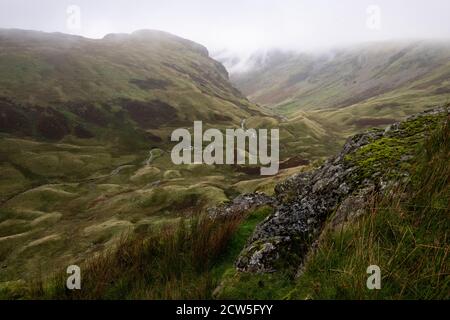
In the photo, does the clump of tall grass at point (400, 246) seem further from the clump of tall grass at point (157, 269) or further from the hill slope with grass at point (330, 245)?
the clump of tall grass at point (157, 269)

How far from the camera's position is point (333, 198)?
28.8 feet

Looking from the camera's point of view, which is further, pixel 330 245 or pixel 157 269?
pixel 157 269

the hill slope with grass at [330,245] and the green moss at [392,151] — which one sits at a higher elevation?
the green moss at [392,151]

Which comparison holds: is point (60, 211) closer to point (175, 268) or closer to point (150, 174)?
point (150, 174)

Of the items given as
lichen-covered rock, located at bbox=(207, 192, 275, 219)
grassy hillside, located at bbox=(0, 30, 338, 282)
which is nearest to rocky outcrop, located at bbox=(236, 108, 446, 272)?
grassy hillside, located at bbox=(0, 30, 338, 282)

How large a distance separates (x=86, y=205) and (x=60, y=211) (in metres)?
Result: 5.30

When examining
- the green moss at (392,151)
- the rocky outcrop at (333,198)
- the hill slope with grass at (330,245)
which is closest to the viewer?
the hill slope with grass at (330,245)

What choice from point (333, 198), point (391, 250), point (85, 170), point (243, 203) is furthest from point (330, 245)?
point (85, 170)

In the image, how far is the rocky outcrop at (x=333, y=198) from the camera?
25.0ft

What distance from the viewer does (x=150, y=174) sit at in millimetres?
112062

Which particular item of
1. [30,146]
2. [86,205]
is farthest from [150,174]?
[30,146]

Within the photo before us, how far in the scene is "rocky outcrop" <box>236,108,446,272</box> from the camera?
7629 millimetres

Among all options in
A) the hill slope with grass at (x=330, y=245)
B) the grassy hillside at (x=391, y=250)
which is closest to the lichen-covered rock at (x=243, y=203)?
the hill slope with grass at (x=330, y=245)

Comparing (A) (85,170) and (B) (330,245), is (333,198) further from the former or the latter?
(A) (85,170)
